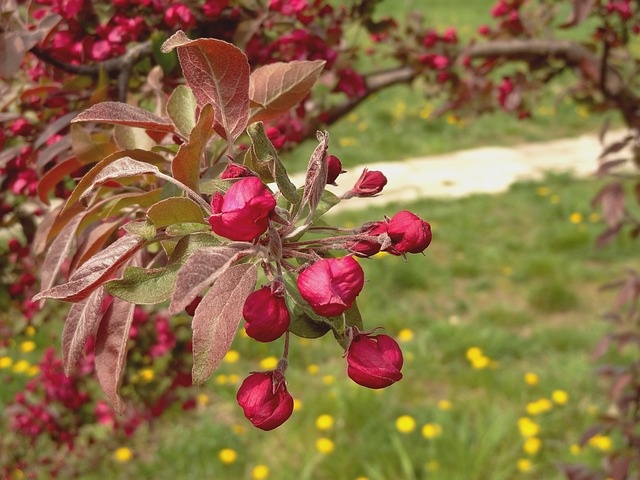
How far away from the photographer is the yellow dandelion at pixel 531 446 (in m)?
2.19

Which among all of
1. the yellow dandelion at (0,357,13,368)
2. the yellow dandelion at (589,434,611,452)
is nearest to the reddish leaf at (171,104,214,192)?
the yellow dandelion at (589,434,611,452)

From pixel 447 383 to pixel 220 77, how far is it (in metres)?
2.32

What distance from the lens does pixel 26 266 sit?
1264 millimetres

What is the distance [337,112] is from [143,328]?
0.65m

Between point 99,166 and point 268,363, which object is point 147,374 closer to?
point 268,363

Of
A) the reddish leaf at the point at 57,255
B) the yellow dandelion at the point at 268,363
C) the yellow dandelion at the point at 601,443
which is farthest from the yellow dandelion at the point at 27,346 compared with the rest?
the reddish leaf at the point at 57,255

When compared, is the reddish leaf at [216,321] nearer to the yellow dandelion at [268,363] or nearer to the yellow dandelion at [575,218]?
the yellow dandelion at [268,363]

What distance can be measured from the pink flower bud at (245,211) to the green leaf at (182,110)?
173 mm

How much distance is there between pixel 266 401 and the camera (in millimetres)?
504

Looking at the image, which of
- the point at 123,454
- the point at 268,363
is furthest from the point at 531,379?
the point at 123,454

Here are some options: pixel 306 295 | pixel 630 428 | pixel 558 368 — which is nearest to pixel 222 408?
pixel 558 368

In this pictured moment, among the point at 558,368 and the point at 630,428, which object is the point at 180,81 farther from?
the point at 558,368

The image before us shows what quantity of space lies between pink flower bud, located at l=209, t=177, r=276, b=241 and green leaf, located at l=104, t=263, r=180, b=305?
0.19 ft

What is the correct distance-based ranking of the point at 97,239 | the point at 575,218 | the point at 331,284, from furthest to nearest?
1. the point at 575,218
2. the point at 97,239
3. the point at 331,284
